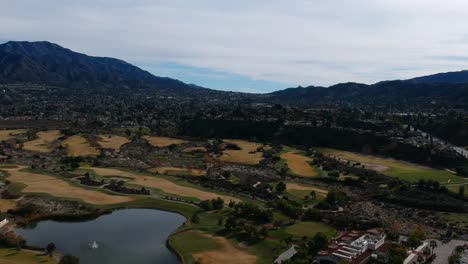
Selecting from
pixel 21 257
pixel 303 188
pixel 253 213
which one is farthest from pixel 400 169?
pixel 21 257

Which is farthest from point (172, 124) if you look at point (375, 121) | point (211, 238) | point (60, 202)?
point (211, 238)

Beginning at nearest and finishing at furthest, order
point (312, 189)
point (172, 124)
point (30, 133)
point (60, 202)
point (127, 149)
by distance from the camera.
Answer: point (60, 202)
point (312, 189)
point (127, 149)
point (30, 133)
point (172, 124)

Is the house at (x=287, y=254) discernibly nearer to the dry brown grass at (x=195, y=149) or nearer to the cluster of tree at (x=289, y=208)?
the cluster of tree at (x=289, y=208)

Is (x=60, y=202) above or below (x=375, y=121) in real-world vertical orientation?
below

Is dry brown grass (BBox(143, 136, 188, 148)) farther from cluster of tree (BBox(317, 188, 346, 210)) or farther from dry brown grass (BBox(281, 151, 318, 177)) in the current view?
cluster of tree (BBox(317, 188, 346, 210))

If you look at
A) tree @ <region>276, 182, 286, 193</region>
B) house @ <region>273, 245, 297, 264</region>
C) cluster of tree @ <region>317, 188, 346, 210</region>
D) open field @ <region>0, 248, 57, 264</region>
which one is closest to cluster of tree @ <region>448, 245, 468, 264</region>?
house @ <region>273, 245, 297, 264</region>

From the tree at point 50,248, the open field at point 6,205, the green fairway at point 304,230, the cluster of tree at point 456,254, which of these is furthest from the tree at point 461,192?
the open field at point 6,205

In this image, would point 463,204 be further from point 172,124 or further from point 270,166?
point 172,124
